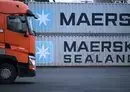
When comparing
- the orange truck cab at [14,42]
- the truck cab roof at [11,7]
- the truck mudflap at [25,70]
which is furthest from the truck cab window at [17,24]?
the truck mudflap at [25,70]

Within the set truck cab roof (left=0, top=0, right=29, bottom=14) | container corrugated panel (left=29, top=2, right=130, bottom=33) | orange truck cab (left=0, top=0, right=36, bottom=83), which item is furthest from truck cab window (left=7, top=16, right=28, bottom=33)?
container corrugated panel (left=29, top=2, right=130, bottom=33)

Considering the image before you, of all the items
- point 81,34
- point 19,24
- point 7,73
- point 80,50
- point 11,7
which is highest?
point 11,7

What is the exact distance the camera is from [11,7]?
20516 millimetres

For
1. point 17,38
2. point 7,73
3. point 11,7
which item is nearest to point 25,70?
point 7,73

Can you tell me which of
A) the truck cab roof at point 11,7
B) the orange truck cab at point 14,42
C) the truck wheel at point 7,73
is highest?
the truck cab roof at point 11,7

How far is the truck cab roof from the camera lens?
66.9ft

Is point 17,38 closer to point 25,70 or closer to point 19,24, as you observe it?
point 19,24

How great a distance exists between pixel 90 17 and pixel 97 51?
211 centimetres

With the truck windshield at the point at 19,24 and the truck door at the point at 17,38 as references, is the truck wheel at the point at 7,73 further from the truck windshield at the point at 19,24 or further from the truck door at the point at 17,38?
the truck windshield at the point at 19,24

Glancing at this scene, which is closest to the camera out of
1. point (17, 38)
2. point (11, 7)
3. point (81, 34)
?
point (17, 38)

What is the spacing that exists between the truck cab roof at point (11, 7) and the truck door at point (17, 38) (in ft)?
0.66

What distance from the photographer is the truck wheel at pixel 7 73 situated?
803 inches

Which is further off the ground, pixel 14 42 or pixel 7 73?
pixel 14 42

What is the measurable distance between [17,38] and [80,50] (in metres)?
14.3
